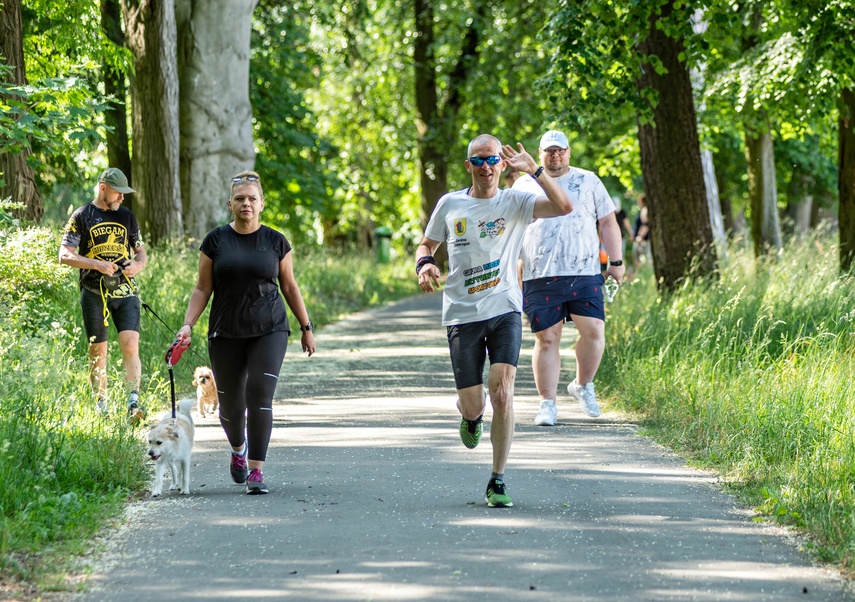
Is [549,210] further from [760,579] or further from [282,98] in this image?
[282,98]

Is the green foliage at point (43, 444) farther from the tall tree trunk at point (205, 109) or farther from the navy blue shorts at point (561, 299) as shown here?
the tall tree trunk at point (205, 109)

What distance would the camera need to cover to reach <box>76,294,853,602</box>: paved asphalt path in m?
5.28

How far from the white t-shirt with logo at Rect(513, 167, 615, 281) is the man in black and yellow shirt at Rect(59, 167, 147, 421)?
3.08 meters

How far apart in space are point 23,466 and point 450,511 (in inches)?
89.1

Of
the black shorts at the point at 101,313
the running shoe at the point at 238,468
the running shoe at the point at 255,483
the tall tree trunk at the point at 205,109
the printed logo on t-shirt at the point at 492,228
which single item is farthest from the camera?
the tall tree trunk at the point at 205,109

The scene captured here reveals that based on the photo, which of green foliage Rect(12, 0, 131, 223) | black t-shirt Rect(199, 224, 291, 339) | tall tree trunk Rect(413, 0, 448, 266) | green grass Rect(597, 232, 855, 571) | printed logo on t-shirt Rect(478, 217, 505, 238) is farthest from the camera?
tall tree trunk Rect(413, 0, 448, 266)

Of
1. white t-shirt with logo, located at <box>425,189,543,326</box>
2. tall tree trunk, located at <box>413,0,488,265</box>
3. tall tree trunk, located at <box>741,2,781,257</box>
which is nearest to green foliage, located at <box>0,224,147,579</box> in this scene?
white t-shirt with logo, located at <box>425,189,543,326</box>

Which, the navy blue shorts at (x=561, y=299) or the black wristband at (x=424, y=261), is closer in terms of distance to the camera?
the black wristband at (x=424, y=261)

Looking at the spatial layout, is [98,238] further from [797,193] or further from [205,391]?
[797,193]

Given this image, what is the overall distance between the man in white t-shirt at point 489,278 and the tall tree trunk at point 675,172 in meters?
8.48

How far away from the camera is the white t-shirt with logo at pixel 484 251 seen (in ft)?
22.7

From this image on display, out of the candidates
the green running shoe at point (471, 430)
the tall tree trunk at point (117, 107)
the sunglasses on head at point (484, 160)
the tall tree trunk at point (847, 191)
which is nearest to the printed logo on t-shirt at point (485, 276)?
the sunglasses on head at point (484, 160)

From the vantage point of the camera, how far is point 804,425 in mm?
7742

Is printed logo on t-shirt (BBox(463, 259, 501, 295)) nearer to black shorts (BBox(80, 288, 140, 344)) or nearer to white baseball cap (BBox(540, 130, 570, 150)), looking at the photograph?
white baseball cap (BBox(540, 130, 570, 150))
